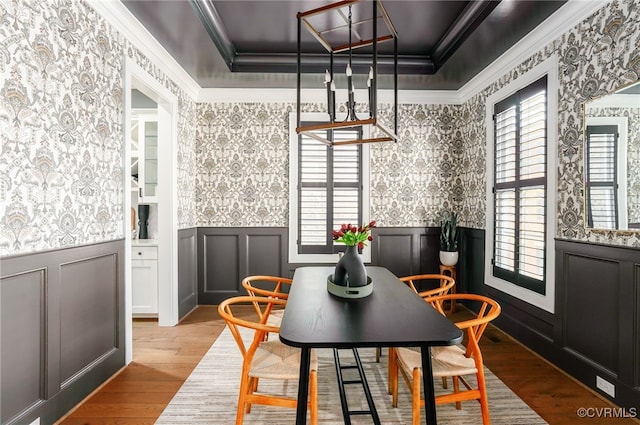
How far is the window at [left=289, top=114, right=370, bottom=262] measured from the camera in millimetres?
4961

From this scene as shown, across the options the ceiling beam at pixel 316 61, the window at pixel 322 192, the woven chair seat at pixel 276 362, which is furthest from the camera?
the window at pixel 322 192

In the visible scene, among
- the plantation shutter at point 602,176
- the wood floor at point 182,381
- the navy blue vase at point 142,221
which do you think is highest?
the plantation shutter at point 602,176

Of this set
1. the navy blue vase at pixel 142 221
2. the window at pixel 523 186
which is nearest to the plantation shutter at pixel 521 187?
the window at pixel 523 186

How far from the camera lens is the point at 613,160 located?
2492mm

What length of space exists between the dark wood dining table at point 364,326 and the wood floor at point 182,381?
1.24m

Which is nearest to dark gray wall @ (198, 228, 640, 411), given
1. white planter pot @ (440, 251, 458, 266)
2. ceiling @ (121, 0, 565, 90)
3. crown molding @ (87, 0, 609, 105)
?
white planter pot @ (440, 251, 458, 266)

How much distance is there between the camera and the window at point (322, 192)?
4961mm

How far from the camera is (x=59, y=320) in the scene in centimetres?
235

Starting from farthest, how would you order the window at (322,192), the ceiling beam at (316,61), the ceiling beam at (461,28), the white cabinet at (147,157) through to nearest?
the window at (322,192)
the white cabinet at (147,157)
the ceiling beam at (316,61)
the ceiling beam at (461,28)

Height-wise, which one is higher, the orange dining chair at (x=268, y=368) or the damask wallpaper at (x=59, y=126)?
→ the damask wallpaper at (x=59, y=126)

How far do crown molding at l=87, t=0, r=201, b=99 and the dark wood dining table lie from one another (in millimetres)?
2583

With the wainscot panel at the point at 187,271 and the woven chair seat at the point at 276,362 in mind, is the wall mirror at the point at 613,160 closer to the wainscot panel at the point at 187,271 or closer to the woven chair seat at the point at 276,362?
the woven chair seat at the point at 276,362

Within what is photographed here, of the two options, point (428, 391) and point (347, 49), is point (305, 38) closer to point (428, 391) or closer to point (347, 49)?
point (347, 49)

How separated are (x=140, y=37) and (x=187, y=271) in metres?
2.70
